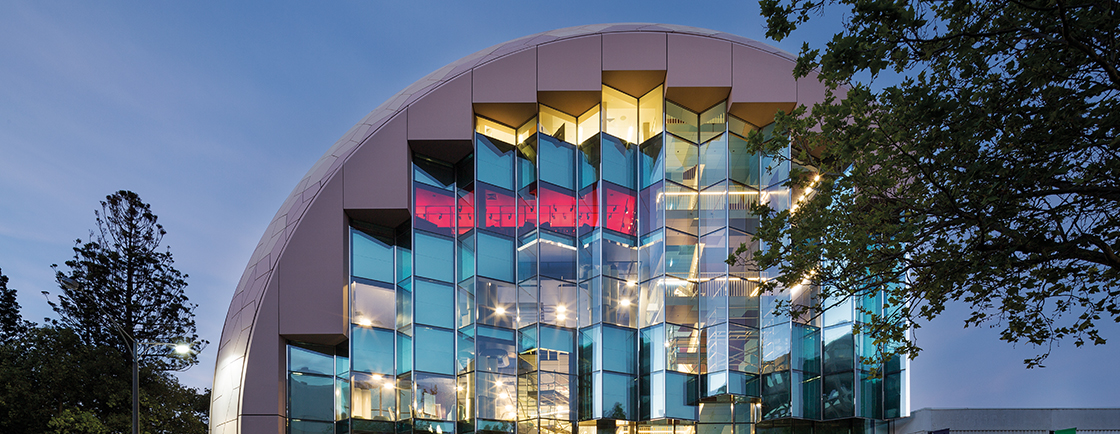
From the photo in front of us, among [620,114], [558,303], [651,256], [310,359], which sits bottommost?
[310,359]

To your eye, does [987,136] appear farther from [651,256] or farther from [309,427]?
[309,427]

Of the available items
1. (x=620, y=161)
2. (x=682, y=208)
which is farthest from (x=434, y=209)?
(x=682, y=208)

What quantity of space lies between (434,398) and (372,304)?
10.7ft

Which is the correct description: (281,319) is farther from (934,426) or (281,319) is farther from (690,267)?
(934,426)

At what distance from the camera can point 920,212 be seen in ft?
28.8

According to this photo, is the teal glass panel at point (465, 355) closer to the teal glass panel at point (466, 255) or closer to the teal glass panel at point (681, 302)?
the teal glass panel at point (466, 255)

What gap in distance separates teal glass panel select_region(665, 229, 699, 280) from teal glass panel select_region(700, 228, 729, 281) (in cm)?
23

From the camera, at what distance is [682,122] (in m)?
22.3

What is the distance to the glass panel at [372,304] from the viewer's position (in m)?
20.4

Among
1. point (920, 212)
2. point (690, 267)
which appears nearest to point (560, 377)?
point (690, 267)

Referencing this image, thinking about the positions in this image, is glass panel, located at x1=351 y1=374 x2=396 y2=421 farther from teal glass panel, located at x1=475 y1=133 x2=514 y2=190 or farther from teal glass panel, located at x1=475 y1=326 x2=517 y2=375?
teal glass panel, located at x1=475 y1=133 x2=514 y2=190

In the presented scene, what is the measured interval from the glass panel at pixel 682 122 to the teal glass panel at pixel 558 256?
471cm

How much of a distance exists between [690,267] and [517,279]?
202 inches

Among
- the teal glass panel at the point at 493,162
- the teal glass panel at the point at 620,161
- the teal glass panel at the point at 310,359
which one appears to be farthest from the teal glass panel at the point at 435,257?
the teal glass panel at the point at 620,161
